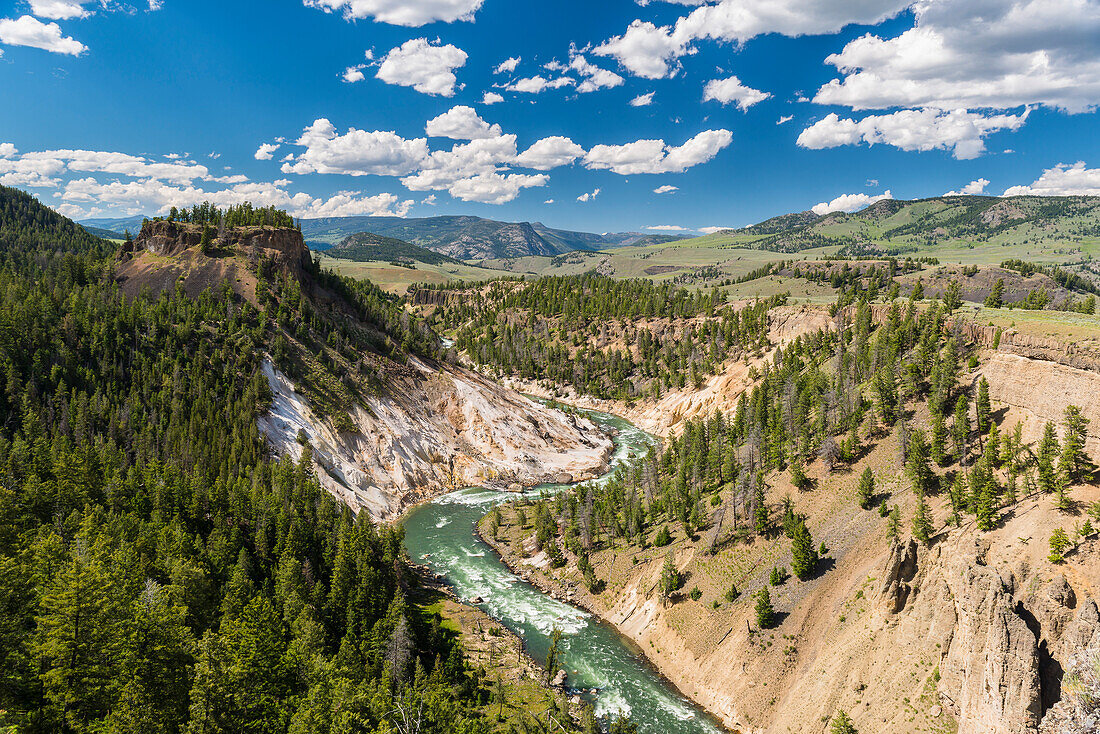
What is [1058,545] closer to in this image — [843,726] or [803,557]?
[843,726]

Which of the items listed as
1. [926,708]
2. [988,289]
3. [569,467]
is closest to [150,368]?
[569,467]

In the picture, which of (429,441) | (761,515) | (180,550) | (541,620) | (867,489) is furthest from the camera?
(429,441)

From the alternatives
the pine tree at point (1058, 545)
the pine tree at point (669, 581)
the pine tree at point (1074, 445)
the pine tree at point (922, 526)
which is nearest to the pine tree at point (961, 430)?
the pine tree at point (1074, 445)

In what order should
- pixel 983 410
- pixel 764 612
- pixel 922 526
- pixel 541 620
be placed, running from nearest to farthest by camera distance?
pixel 922 526, pixel 764 612, pixel 983 410, pixel 541 620

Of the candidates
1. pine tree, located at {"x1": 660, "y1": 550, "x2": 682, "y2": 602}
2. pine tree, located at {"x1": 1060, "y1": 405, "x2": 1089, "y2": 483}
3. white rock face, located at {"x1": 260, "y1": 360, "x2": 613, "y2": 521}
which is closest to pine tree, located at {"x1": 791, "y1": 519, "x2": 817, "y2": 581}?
pine tree, located at {"x1": 660, "y1": 550, "x2": 682, "y2": 602}

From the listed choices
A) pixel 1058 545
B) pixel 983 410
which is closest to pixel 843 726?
pixel 1058 545

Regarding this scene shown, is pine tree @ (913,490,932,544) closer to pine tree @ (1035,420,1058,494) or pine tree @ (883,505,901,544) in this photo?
pine tree @ (883,505,901,544)
